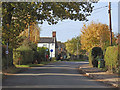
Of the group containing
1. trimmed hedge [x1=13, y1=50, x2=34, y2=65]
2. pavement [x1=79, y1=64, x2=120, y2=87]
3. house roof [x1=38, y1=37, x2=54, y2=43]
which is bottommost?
pavement [x1=79, y1=64, x2=120, y2=87]

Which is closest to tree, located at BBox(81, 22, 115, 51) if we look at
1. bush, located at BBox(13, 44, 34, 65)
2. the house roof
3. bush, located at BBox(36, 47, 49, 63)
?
bush, located at BBox(36, 47, 49, 63)

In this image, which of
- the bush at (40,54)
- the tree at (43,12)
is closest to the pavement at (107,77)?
the tree at (43,12)

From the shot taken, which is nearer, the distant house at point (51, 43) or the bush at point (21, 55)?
the bush at point (21, 55)

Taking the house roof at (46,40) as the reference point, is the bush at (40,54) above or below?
below

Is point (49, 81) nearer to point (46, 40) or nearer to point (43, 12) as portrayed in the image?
point (43, 12)

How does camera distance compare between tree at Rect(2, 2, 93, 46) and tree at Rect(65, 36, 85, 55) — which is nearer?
tree at Rect(2, 2, 93, 46)

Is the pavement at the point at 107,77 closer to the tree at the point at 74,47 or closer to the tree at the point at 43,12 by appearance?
the tree at the point at 43,12

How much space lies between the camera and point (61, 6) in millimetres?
19922

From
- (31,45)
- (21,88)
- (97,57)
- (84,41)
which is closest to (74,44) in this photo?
(84,41)

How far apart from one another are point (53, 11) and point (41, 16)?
118cm

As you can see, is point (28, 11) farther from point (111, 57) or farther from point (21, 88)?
point (21, 88)

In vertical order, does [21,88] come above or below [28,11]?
below

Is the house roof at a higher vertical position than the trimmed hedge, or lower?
higher

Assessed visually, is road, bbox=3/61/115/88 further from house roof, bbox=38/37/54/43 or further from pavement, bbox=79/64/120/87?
house roof, bbox=38/37/54/43
